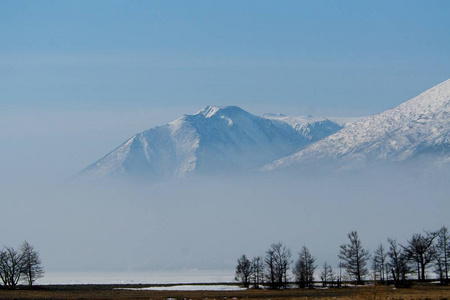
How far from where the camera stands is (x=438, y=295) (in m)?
95.5

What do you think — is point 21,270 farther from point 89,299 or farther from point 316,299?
point 316,299

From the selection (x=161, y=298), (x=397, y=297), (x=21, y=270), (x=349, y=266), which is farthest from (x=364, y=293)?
(x=21, y=270)

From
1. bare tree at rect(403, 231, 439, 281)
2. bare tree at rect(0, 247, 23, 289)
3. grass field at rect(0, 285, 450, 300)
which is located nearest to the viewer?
grass field at rect(0, 285, 450, 300)

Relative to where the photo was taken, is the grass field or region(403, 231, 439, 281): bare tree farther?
region(403, 231, 439, 281): bare tree

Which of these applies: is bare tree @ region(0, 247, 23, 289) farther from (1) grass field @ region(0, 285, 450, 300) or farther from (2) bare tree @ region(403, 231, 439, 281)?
(2) bare tree @ region(403, 231, 439, 281)

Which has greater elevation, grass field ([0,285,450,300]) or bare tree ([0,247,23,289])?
bare tree ([0,247,23,289])

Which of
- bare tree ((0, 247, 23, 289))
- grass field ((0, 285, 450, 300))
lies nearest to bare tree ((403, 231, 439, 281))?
grass field ((0, 285, 450, 300))

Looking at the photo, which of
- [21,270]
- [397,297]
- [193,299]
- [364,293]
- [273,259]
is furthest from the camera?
[273,259]

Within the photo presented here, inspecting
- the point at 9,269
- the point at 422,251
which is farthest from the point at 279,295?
the point at 9,269

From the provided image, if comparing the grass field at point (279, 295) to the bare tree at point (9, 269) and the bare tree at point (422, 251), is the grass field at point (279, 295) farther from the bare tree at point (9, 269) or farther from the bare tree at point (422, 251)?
the bare tree at point (9, 269)

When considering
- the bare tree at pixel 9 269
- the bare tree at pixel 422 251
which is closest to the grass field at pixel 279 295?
the bare tree at pixel 422 251

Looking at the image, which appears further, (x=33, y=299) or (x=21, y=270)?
(x=21, y=270)

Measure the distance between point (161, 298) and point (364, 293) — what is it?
35.9 metres

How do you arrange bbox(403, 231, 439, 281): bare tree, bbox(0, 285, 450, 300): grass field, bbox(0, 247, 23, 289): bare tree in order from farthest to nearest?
bbox(0, 247, 23, 289): bare tree
bbox(403, 231, 439, 281): bare tree
bbox(0, 285, 450, 300): grass field
